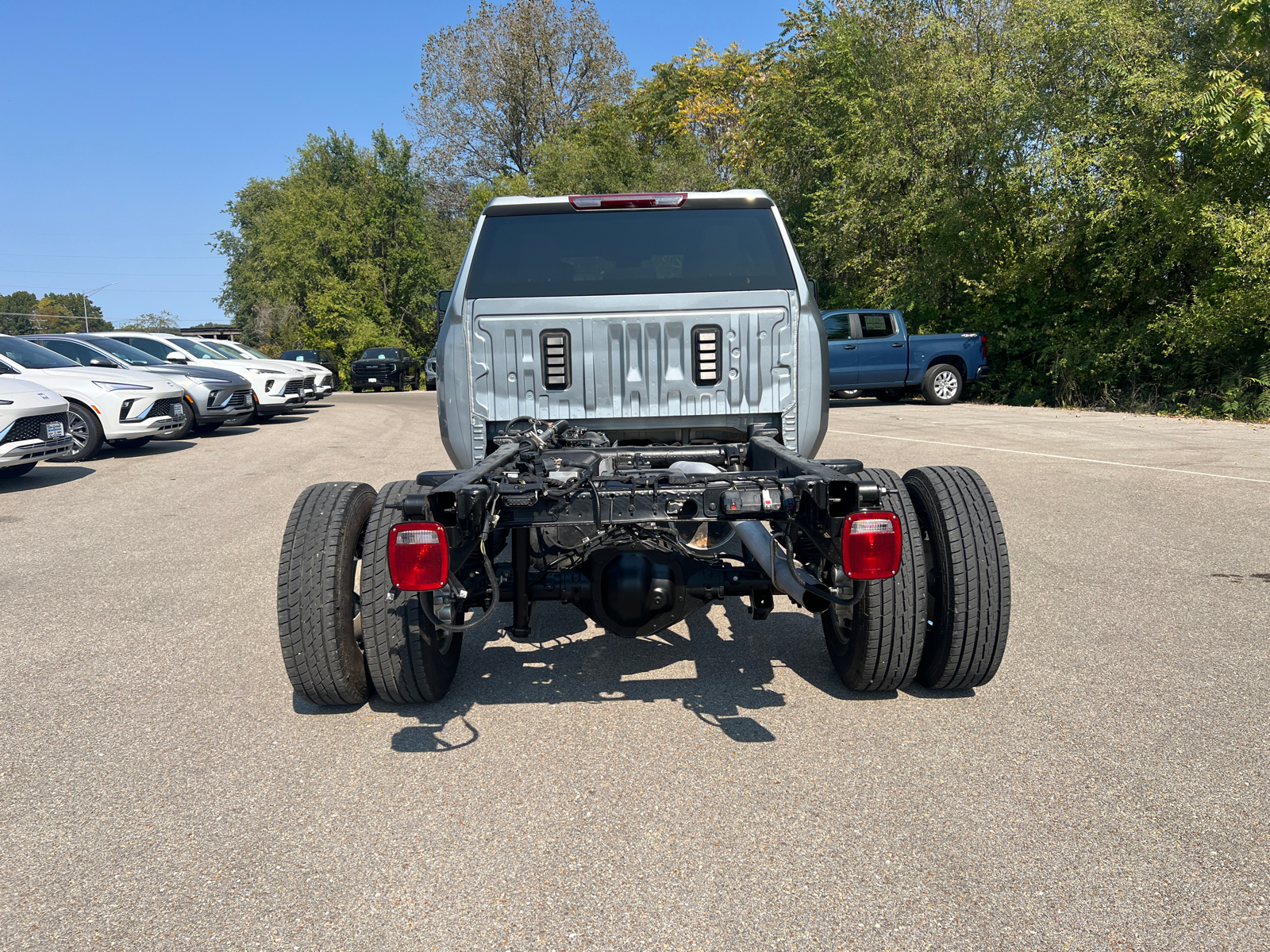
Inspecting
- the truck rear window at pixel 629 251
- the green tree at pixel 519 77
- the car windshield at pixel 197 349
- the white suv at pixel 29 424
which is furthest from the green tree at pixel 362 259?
the truck rear window at pixel 629 251

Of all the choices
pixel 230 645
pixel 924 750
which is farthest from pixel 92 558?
pixel 924 750

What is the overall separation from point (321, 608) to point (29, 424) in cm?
844

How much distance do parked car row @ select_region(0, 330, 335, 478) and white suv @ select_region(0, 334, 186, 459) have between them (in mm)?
A: 11

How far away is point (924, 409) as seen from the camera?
1858 centimetres

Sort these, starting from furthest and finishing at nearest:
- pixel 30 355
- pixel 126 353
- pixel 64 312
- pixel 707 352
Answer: pixel 64 312 < pixel 126 353 < pixel 30 355 < pixel 707 352

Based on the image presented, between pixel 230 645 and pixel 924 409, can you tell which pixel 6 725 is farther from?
pixel 924 409

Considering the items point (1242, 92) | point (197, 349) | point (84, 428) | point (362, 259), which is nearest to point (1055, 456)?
point (1242, 92)

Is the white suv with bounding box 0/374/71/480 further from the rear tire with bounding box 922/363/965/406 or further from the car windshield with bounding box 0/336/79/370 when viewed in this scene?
the rear tire with bounding box 922/363/965/406

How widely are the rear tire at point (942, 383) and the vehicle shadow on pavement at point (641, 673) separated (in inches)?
610

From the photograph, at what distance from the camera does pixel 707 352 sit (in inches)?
181

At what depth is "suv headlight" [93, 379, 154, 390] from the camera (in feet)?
40.8

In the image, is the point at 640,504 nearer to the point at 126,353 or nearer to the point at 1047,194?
the point at 126,353

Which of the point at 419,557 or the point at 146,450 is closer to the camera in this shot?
the point at 419,557

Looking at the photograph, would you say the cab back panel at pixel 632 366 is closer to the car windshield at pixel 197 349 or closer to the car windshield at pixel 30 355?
the car windshield at pixel 30 355
